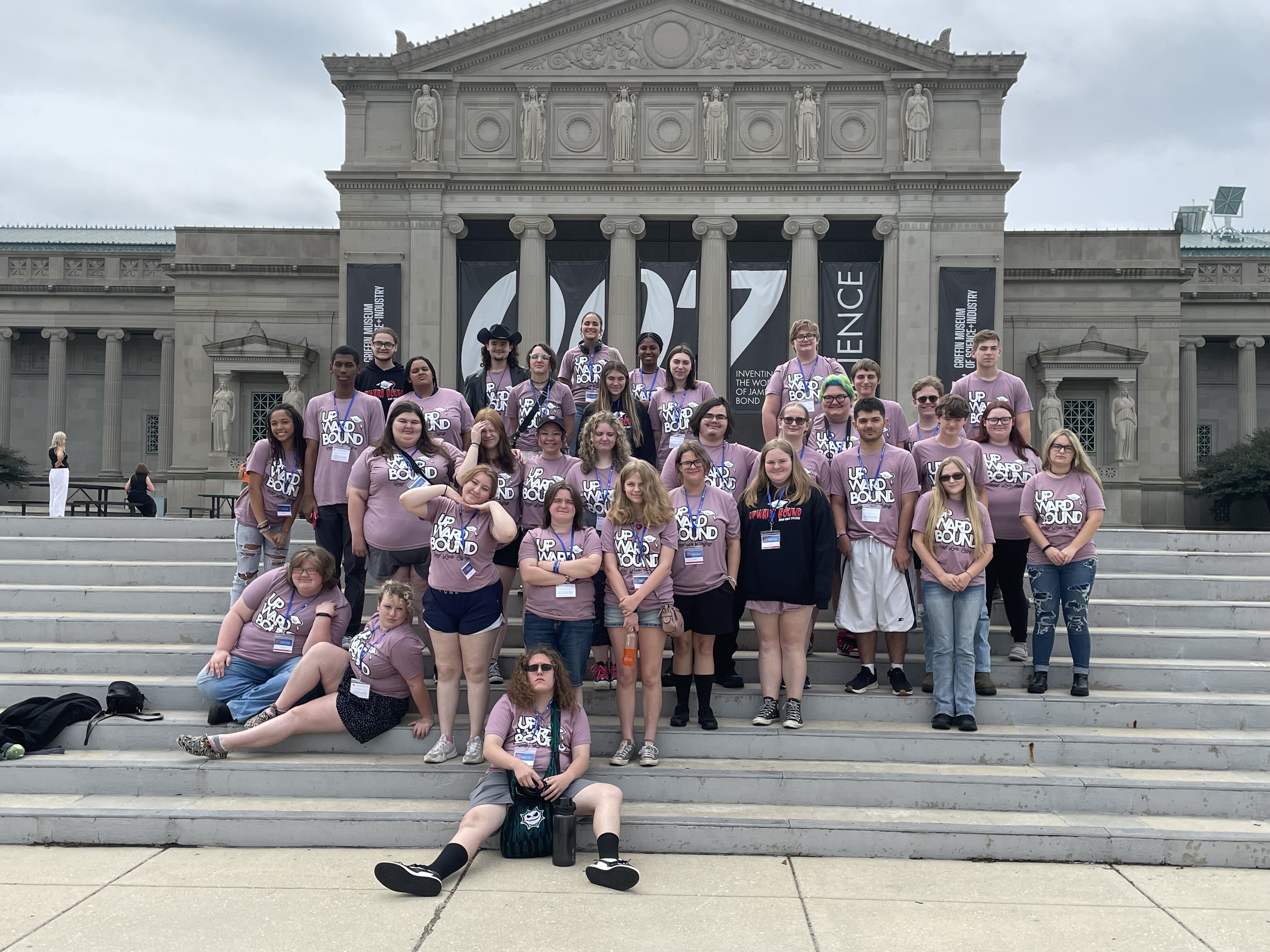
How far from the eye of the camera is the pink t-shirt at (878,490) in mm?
7500

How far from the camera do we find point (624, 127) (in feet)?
108

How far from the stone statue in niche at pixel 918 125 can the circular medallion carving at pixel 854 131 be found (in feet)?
3.81

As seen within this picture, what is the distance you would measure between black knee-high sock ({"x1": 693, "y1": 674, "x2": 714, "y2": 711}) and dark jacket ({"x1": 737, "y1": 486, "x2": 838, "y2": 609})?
0.65 m

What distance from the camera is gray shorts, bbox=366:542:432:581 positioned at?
7.37 metres

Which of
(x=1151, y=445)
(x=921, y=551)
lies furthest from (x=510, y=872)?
(x=1151, y=445)

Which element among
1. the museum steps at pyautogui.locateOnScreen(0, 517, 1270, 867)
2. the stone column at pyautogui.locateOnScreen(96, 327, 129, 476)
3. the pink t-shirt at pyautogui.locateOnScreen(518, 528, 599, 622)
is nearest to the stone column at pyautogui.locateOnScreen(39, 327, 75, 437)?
the stone column at pyautogui.locateOnScreen(96, 327, 129, 476)

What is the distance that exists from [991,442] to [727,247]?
88.7ft

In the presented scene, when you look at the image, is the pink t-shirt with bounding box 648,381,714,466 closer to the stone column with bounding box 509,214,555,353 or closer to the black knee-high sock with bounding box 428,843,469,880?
the black knee-high sock with bounding box 428,843,469,880

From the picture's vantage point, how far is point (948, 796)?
638cm

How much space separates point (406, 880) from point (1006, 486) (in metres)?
5.55

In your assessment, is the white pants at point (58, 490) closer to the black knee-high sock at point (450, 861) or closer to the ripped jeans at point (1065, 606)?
the black knee-high sock at point (450, 861)

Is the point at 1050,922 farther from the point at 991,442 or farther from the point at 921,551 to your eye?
the point at 991,442

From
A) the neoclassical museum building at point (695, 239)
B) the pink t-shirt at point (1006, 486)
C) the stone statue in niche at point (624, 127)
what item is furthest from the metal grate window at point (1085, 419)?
the pink t-shirt at point (1006, 486)

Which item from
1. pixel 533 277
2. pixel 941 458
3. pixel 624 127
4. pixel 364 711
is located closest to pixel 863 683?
pixel 941 458
